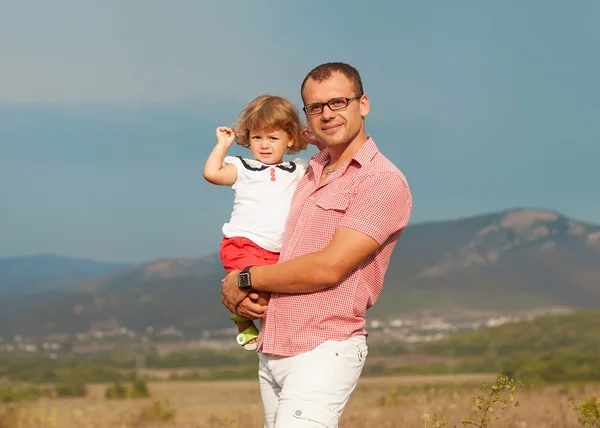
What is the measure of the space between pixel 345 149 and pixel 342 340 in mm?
1096

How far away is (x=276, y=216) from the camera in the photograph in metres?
6.18

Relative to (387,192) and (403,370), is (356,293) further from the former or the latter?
(403,370)

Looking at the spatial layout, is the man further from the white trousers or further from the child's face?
the child's face

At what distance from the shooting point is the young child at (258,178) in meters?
6.14

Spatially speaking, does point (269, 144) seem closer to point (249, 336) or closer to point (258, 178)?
point (258, 178)

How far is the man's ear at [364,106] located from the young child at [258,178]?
0.73 m

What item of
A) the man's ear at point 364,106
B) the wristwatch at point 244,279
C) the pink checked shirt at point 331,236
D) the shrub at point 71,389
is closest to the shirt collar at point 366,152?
the pink checked shirt at point 331,236

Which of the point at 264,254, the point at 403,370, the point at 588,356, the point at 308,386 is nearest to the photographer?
the point at 308,386

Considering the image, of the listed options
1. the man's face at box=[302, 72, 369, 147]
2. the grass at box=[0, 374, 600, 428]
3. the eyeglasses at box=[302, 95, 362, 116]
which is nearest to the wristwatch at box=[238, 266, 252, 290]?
the man's face at box=[302, 72, 369, 147]

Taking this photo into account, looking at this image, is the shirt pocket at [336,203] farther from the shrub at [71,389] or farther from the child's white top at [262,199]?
the shrub at [71,389]

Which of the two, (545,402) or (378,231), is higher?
(378,231)

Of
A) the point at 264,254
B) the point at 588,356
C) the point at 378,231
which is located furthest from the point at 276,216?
the point at 588,356

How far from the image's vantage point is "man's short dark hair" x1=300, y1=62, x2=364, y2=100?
5.57 meters

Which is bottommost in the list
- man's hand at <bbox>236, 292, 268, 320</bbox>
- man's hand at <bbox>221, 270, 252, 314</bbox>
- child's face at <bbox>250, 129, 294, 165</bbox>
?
man's hand at <bbox>236, 292, 268, 320</bbox>
